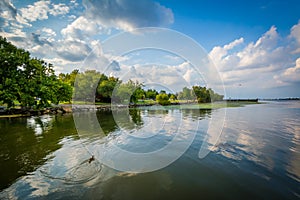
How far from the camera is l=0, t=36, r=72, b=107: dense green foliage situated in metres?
22.0

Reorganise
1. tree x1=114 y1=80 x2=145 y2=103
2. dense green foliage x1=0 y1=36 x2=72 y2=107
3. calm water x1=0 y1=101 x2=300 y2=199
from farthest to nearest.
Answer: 1. tree x1=114 y1=80 x2=145 y2=103
2. dense green foliage x1=0 y1=36 x2=72 y2=107
3. calm water x1=0 y1=101 x2=300 y2=199

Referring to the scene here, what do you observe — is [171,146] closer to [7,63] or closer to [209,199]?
[209,199]

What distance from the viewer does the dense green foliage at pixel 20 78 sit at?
2198 centimetres

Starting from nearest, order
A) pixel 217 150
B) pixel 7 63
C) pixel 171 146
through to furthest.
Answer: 1. pixel 217 150
2. pixel 171 146
3. pixel 7 63

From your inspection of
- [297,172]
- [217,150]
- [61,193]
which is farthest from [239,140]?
[61,193]

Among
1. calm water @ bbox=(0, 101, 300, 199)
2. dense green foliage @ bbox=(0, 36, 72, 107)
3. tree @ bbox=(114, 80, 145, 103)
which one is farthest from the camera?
tree @ bbox=(114, 80, 145, 103)

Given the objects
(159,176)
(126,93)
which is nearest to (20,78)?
(159,176)

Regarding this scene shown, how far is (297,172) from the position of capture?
19.5ft

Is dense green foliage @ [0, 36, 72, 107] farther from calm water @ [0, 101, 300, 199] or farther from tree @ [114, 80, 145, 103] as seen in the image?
tree @ [114, 80, 145, 103]

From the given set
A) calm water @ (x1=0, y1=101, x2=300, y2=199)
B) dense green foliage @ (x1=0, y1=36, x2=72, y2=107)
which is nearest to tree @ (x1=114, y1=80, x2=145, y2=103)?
dense green foliage @ (x1=0, y1=36, x2=72, y2=107)

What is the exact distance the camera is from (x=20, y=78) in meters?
23.7

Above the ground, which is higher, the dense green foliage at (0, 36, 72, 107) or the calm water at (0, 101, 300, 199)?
the dense green foliage at (0, 36, 72, 107)

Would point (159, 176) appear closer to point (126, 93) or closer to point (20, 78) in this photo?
point (20, 78)

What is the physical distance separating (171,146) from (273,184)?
5.17 metres
